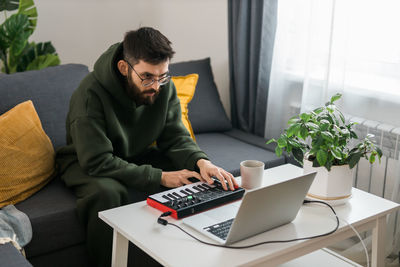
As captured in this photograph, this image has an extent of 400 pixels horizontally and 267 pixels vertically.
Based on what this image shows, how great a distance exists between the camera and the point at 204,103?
288cm

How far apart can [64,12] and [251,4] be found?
44.9 inches

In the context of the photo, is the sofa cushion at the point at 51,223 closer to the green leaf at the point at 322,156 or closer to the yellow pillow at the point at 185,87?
the yellow pillow at the point at 185,87

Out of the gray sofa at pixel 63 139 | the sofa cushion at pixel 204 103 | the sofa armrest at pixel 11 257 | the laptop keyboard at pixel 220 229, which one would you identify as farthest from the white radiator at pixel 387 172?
the sofa armrest at pixel 11 257

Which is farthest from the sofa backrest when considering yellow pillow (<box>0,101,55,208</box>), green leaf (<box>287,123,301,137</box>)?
green leaf (<box>287,123,301,137</box>)

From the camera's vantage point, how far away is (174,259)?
4.46 feet

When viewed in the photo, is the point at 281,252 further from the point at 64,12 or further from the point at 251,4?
the point at 64,12

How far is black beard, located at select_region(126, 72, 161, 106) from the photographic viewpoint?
6.50 feet

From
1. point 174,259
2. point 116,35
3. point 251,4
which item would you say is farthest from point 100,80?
point 116,35

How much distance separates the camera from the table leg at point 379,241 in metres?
1.74

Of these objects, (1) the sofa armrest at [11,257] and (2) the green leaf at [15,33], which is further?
(2) the green leaf at [15,33]

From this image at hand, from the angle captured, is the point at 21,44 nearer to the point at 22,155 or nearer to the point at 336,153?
the point at 22,155

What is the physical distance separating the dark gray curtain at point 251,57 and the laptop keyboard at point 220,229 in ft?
4.76

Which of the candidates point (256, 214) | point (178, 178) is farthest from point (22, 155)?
point (256, 214)

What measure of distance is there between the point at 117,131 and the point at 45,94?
51cm
